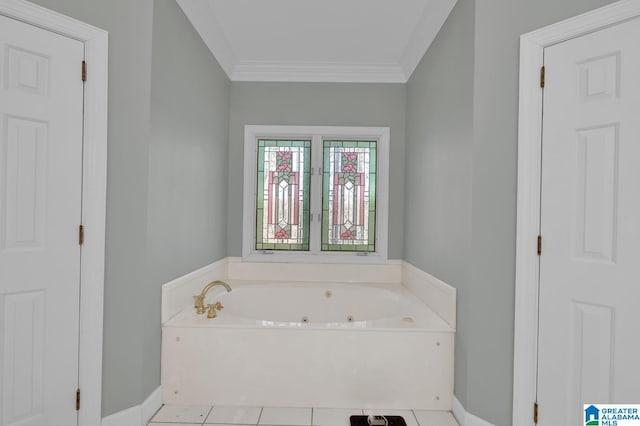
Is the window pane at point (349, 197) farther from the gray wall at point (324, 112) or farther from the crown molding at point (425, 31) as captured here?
the crown molding at point (425, 31)

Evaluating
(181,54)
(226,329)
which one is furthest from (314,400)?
(181,54)

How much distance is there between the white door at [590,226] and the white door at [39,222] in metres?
2.20

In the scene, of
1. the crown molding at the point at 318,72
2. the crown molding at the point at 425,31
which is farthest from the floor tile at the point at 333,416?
the crown molding at the point at 318,72

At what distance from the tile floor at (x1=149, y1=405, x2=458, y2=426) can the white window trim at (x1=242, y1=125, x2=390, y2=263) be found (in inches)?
55.7

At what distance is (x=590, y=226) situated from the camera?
1.48m

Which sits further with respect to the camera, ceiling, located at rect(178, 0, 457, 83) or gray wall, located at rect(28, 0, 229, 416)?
ceiling, located at rect(178, 0, 457, 83)

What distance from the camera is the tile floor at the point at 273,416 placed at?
183cm

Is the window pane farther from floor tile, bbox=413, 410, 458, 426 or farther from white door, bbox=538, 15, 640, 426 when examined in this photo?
white door, bbox=538, 15, 640, 426

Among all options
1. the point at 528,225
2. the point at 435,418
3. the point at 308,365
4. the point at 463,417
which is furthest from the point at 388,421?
the point at 528,225

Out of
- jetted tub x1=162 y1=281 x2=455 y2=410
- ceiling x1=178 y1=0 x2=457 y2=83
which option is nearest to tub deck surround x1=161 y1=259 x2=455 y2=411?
jetted tub x1=162 y1=281 x2=455 y2=410

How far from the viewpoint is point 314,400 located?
1.96 m

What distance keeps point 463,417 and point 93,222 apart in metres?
2.11

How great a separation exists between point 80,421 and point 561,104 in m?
2.68

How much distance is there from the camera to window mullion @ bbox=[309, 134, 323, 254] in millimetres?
3238
